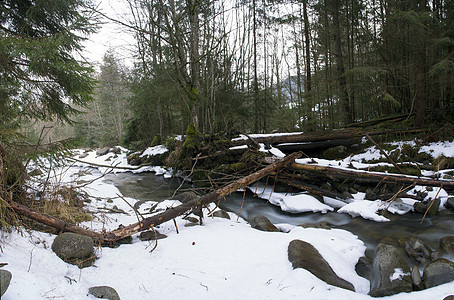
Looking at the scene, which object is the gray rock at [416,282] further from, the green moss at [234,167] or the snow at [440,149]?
the snow at [440,149]

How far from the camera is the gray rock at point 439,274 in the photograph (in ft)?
8.61

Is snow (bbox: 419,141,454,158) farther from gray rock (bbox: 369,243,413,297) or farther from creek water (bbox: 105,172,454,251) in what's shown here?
gray rock (bbox: 369,243,413,297)

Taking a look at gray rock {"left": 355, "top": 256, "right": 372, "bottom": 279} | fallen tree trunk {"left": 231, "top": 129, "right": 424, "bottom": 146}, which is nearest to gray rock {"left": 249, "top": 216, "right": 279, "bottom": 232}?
gray rock {"left": 355, "top": 256, "right": 372, "bottom": 279}

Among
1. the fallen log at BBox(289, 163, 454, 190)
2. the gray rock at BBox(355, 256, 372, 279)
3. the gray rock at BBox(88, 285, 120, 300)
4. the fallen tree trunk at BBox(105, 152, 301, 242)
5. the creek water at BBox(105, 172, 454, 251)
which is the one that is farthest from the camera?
the fallen log at BBox(289, 163, 454, 190)

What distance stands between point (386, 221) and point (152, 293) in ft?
16.1

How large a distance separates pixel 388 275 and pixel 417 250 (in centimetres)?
142

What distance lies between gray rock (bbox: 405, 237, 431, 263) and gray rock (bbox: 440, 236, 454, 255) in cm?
19

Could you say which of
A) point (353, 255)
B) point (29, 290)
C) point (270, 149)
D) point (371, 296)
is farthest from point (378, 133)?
point (29, 290)

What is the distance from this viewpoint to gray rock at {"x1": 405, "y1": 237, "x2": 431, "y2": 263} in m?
3.57

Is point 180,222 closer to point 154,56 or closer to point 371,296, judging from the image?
point 371,296

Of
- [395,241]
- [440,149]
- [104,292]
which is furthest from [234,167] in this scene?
[440,149]

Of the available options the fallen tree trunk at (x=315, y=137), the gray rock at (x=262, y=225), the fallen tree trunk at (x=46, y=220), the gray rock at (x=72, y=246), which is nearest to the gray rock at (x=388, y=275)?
the gray rock at (x=262, y=225)

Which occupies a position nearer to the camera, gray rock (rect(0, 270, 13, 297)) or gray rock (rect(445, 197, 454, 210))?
gray rock (rect(0, 270, 13, 297))

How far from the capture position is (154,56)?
53.7 feet
